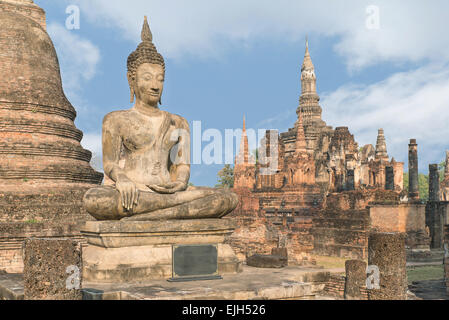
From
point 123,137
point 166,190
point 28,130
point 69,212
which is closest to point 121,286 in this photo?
point 166,190

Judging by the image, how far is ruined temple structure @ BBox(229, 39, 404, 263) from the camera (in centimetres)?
1708

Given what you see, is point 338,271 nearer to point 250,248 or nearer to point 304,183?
point 250,248

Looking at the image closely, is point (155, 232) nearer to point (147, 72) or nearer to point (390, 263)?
point (147, 72)

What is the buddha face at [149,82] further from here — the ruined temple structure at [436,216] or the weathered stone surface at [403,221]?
the ruined temple structure at [436,216]

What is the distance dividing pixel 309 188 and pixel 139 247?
24.2 meters

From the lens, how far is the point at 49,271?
4898 mm

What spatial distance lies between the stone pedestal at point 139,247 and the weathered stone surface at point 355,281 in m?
5.71

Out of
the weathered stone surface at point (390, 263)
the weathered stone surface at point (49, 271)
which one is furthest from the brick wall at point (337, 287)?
the weathered stone surface at point (49, 271)

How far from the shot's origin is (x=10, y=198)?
41.5 ft

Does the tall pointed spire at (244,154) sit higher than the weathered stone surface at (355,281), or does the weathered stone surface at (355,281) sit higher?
the tall pointed spire at (244,154)

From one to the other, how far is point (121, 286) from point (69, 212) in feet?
26.2

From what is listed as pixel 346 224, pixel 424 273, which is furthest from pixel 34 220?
pixel 346 224

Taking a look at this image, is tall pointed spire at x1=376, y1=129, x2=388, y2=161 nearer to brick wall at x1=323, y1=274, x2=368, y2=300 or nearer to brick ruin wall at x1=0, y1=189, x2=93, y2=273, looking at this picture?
brick wall at x1=323, y1=274, x2=368, y2=300

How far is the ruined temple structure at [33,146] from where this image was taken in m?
12.4
